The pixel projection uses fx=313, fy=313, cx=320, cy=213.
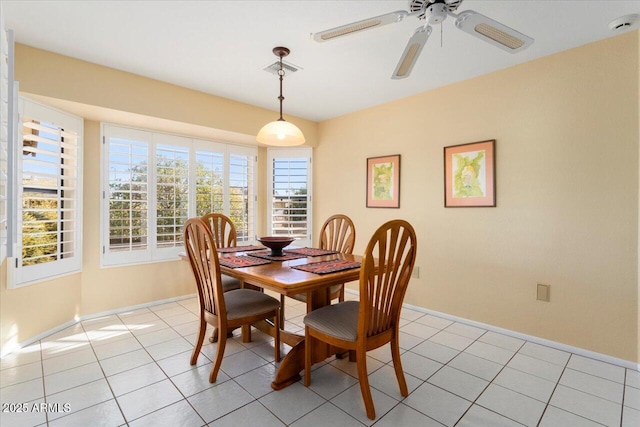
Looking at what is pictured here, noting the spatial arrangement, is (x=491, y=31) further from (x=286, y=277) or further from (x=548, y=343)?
(x=548, y=343)

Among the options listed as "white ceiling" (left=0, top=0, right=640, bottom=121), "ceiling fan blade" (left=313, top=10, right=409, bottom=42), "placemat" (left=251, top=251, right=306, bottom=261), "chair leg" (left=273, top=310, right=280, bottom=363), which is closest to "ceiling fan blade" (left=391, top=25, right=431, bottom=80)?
"ceiling fan blade" (left=313, top=10, right=409, bottom=42)

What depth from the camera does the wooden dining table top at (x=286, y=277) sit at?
1708 mm

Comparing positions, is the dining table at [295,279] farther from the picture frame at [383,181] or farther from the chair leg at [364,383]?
the picture frame at [383,181]

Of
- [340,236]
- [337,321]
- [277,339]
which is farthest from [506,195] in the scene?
[277,339]

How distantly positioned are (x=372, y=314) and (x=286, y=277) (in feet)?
1.78

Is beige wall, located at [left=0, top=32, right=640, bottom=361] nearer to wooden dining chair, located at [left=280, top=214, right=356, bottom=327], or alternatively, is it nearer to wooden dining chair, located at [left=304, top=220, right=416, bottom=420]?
wooden dining chair, located at [left=280, top=214, right=356, bottom=327]

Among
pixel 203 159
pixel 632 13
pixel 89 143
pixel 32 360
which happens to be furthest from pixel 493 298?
pixel 89 143

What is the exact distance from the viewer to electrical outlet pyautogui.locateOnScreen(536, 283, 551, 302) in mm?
2631

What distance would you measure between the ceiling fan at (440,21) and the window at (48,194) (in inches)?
99.5

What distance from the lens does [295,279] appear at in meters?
1.79

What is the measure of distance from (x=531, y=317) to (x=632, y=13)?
2306 millimetres

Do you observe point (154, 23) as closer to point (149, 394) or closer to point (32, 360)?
point (149, 394)

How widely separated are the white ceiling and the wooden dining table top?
1.69 meters

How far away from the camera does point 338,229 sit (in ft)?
10.4
